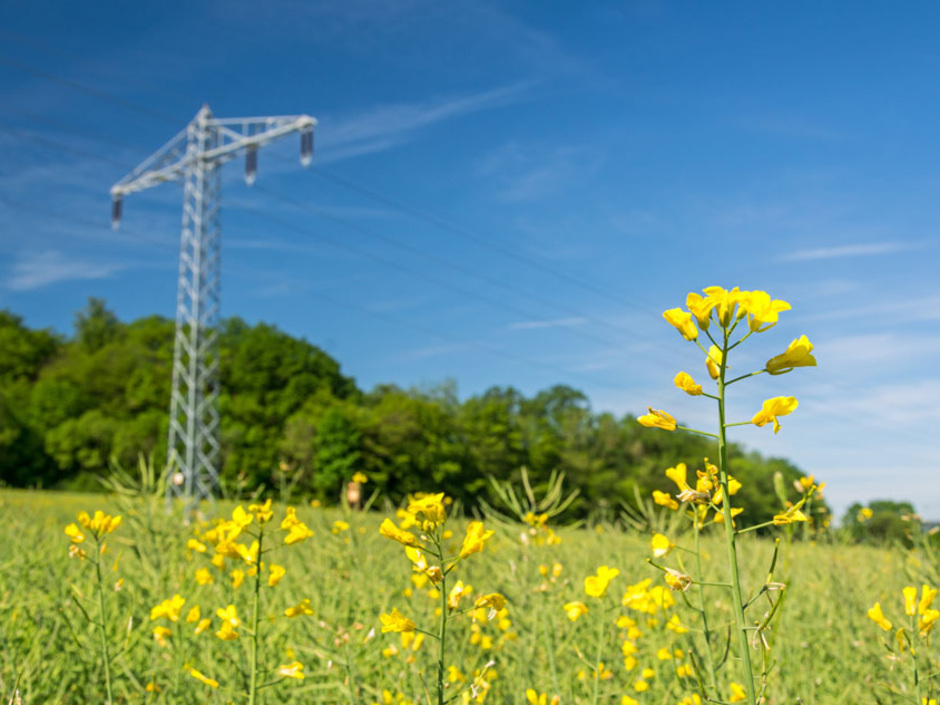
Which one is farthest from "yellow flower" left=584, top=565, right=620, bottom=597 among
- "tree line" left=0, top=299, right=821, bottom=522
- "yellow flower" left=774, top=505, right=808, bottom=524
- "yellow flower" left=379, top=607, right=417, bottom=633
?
"tree line" left=0, top=299, right=821, bottom=522

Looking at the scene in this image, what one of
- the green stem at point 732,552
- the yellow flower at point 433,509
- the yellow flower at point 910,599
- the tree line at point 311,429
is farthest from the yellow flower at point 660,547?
the tree line at point 311,429

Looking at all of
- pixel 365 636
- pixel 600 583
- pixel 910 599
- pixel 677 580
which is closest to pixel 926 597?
pixel 910 599

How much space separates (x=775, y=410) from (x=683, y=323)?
0.55 feet

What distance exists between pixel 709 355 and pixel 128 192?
21.3m

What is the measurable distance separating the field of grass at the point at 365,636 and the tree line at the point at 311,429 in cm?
2641

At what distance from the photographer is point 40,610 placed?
2840mm

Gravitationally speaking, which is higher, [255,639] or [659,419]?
[659,419]

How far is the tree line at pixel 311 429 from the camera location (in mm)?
31922

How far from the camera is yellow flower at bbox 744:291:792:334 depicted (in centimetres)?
98

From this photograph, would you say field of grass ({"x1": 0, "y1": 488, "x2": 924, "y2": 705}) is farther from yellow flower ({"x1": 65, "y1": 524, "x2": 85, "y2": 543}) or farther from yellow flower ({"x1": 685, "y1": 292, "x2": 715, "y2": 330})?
yellow flower ({"x1": 685, "y1": 292, "x2": 715, "y2": 330})

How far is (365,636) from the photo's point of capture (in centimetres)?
217

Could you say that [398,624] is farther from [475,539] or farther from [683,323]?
[683,323]

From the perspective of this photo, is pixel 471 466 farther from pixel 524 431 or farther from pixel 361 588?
pixel 361 588

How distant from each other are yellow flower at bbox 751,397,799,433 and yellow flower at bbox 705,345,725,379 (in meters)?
0.10
